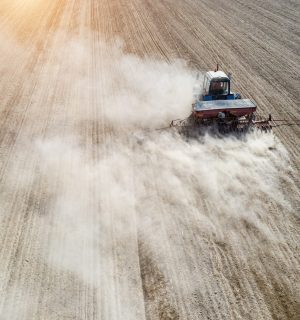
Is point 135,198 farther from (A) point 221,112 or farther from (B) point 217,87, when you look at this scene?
(B) point 217,87

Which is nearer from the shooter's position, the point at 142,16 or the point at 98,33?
the point at 98,33

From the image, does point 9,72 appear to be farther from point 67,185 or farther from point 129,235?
point 129,235

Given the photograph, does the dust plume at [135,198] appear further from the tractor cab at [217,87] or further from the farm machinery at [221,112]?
the tractor cab at [217,87]

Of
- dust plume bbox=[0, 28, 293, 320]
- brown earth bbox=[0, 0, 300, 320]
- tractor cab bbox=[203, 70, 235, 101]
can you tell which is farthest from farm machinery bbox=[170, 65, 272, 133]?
brown earth bbox=[0, 0, 300, 320]

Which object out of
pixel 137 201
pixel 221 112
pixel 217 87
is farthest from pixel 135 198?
pixel 217 87

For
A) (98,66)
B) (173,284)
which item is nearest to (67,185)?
(173,284)

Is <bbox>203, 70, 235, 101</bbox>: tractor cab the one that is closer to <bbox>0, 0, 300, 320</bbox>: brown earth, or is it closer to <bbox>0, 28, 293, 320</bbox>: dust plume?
<bbox>0, 28, 293, 320</bbox>: dust plume

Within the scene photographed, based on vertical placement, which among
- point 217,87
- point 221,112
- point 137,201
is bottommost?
point 137,201

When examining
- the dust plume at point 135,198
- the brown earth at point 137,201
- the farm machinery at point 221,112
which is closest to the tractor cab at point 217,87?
the farm machinery at point 221,112
